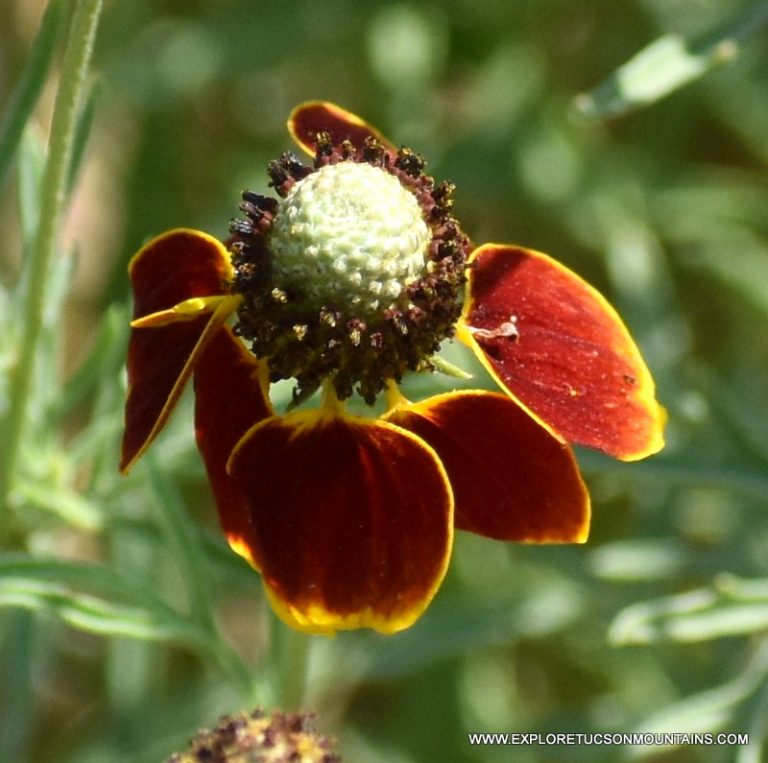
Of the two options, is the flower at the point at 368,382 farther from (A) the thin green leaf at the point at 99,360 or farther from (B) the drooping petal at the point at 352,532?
(A) the thin green leaf at the point at 99,360

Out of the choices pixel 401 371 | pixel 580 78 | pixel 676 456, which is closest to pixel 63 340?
pixel 580 78

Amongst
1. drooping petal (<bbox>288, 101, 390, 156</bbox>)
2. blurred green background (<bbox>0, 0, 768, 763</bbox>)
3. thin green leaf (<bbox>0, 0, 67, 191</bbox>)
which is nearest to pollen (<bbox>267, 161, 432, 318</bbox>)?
drooping petal (<bbox>288, 101, 390, 156</bbox>)

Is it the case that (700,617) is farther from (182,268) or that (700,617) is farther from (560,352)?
(182,268)

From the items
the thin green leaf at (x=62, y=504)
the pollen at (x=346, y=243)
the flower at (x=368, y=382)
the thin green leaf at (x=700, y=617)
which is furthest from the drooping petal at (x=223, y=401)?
the thin green leaf at (x=700, y=617)

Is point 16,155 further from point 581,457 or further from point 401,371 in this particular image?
point 581,457

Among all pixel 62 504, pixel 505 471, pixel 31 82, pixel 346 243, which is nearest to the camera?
pixel 346 243

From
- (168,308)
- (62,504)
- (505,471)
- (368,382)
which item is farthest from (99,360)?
(505,471)

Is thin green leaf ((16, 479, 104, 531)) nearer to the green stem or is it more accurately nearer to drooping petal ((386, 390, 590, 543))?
the green stem
